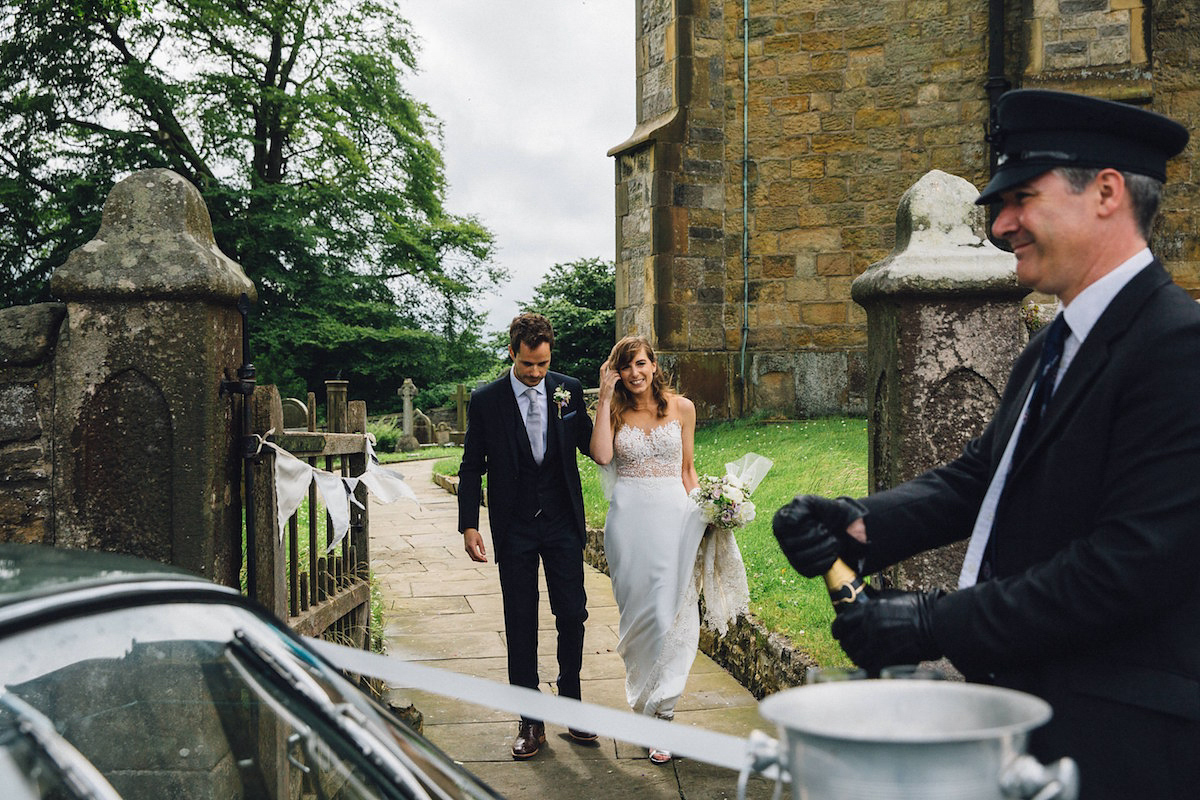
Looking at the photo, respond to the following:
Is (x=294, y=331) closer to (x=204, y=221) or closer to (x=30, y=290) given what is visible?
(x=30, y=290)

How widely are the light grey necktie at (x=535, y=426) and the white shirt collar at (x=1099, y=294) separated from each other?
3665 mm

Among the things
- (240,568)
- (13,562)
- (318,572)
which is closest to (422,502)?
(318,572)

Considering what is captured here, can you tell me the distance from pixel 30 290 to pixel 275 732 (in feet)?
77.0

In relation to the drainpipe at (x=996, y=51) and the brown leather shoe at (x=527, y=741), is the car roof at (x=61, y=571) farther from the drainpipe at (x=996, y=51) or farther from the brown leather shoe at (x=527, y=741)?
the drainpipe at (x=996, y=51)

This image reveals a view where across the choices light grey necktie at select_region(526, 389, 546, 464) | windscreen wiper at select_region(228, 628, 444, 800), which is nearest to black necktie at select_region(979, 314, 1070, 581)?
windscreen wiper at select_region(228, 628, 444, 800)

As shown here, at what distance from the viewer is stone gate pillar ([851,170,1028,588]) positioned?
13.1 feet

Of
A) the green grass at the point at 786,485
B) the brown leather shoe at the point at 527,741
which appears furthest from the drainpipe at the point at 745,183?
the brown leather shoe at the point at 527,741

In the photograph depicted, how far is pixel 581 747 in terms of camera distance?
504 centimetres

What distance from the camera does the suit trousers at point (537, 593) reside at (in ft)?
16.8

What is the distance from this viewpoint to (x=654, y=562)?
5.33m

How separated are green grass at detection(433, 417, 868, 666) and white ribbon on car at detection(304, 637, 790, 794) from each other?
3.52 m

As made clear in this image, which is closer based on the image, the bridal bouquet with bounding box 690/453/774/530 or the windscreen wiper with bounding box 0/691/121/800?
the windscreen wiper with bounding box 0/691/121/800

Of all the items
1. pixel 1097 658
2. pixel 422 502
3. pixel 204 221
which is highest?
pixel 204 221

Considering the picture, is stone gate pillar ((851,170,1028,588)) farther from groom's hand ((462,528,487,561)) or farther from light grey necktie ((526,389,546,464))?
groom's hand ((462,528,487,561))
